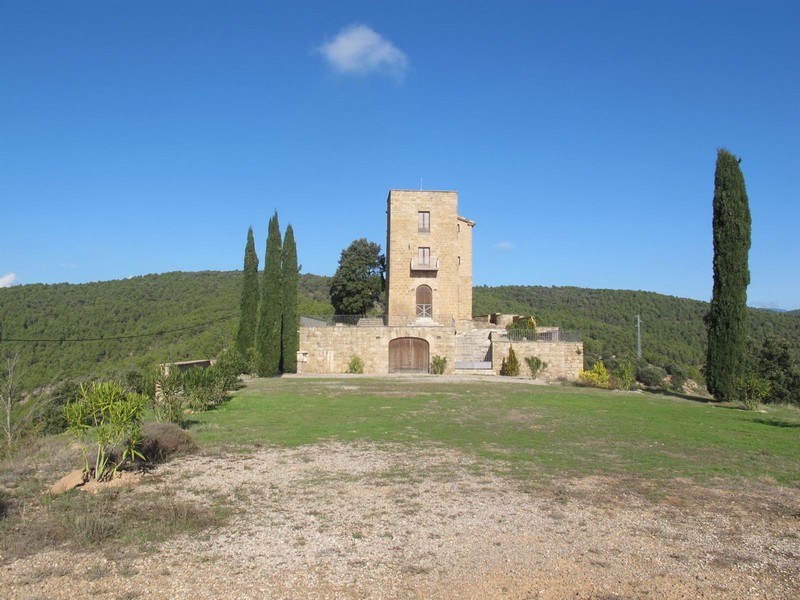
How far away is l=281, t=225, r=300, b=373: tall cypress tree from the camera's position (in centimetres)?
3012

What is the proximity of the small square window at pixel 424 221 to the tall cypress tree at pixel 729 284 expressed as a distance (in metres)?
18.3

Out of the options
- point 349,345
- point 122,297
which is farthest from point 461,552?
point 122,297

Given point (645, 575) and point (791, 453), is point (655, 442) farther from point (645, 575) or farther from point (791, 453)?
point (645, 575)

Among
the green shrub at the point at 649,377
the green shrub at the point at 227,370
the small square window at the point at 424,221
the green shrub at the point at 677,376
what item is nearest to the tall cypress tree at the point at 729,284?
the green shrub at the point at 649,377

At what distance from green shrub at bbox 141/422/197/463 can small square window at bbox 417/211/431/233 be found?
2930 centimetres

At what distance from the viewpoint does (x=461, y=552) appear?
531 cm

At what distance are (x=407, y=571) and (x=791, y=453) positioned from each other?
8730mm

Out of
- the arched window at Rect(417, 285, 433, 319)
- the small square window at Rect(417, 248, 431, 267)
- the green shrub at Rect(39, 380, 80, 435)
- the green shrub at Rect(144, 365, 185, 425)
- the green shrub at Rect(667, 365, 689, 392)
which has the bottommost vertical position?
the green shrub at Rect(667, 365, 689, 392)

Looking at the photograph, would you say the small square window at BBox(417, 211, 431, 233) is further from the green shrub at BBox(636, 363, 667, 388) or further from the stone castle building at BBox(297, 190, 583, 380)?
the green shrub at BBox(636, 363, 667, 388)

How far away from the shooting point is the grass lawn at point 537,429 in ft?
29.7

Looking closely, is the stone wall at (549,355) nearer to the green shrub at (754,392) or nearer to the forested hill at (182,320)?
the green shrub at (754,392)

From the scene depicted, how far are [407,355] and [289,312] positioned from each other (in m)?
6.96

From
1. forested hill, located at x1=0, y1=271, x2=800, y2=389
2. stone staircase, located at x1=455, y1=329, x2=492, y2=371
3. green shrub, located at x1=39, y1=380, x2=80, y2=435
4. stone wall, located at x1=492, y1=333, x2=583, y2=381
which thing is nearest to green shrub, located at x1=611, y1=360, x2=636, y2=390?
stone wall, located at x1=492, y1=333, x2=583, y2=381

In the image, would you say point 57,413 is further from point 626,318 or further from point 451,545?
point 626,318
